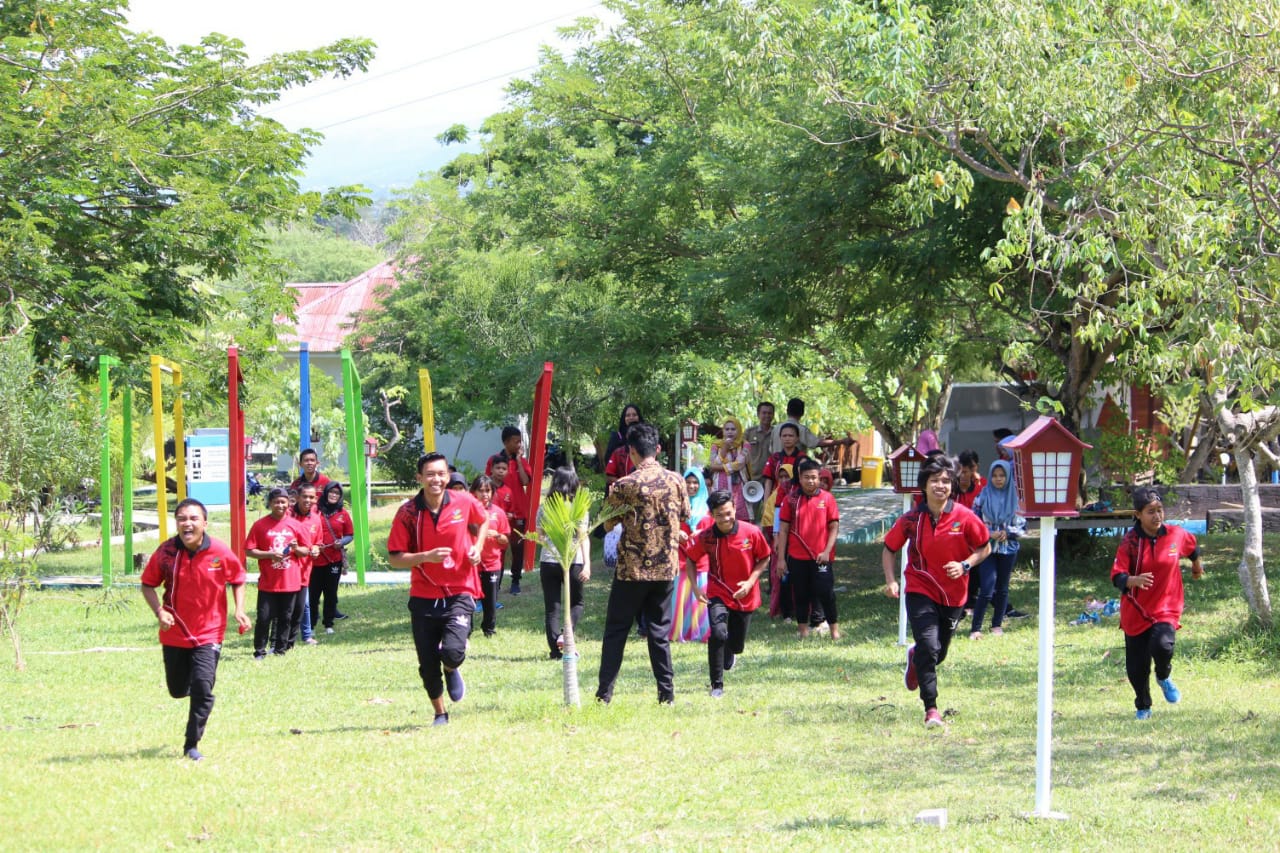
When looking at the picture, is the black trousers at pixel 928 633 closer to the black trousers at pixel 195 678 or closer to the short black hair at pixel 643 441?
the short black hair at pixel 643 441

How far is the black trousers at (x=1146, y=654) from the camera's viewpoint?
909 cm

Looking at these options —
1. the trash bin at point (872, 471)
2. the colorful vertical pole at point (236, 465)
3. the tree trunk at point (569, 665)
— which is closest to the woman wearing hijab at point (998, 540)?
the tree trunk at point (569, 665)

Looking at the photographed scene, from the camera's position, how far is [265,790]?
736 cm

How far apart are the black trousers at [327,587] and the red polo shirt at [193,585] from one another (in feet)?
19.5

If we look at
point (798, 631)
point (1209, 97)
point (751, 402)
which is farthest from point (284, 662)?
point (751, 402)

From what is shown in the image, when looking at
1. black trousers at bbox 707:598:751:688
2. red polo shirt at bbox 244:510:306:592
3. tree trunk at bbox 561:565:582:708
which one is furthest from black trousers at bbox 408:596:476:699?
red polo shirt at bbox 244:510:306:592

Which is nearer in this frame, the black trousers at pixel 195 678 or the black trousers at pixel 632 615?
the black trousers at pixel 195 678

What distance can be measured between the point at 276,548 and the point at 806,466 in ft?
16.3

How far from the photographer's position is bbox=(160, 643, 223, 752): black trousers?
8258mm

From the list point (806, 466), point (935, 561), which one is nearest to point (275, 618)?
point (806, 466)

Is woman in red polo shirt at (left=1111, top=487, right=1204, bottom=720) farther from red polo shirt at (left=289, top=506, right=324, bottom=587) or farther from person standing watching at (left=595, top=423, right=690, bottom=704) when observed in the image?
red polo shirt at (left=289, top=506, right=324, bottom=587)

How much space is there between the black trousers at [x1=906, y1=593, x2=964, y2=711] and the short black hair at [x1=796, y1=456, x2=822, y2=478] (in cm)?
403

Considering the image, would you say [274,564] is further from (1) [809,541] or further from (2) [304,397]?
(1) [809,541]

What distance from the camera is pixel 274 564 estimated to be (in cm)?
1280
